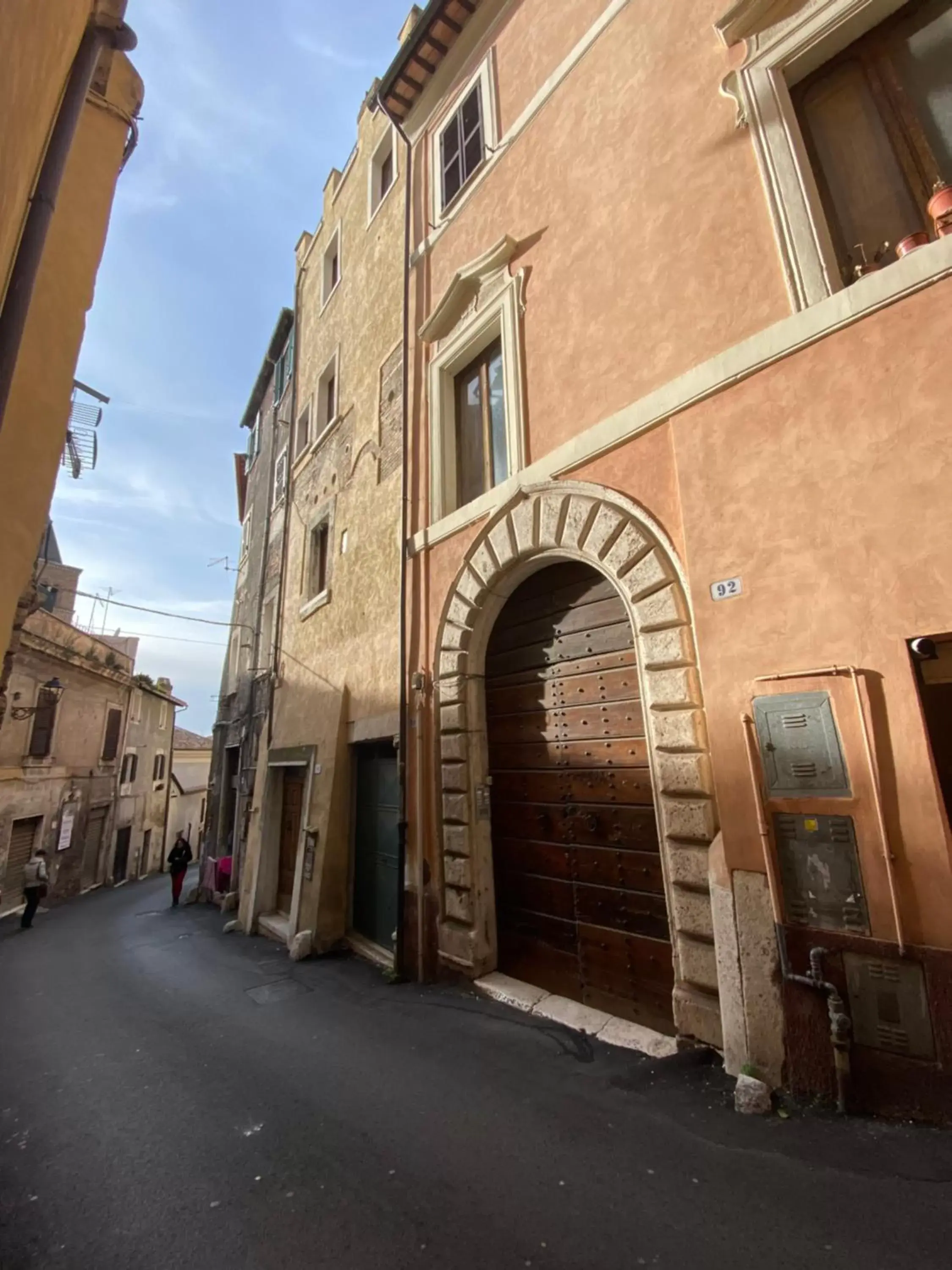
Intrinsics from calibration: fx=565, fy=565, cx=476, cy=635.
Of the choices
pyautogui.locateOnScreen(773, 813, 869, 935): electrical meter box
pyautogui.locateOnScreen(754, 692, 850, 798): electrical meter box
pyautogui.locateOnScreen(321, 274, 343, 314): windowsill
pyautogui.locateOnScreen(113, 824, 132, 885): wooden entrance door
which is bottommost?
pyautogui.locateOnScreen(113, 824, 132, 885): wooden entrance door

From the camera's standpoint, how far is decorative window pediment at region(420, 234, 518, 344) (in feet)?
19.1

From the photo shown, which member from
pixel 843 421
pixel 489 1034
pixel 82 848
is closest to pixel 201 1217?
pixel 489 1034

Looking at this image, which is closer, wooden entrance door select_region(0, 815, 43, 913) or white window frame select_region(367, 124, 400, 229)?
white window frame select_region(367, 124, 400, 229)

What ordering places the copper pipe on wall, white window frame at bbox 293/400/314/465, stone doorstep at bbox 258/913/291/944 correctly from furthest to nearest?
1. white window frame at bbox 293/400/314/465
2. stone doorstep at bbox 258/913/291/944
3. the copper pipe on wall

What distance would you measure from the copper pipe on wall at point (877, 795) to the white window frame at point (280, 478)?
12.0m

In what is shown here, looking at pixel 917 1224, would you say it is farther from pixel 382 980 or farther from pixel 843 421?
pixel 382 980

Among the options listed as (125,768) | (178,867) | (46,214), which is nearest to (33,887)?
(178,867)

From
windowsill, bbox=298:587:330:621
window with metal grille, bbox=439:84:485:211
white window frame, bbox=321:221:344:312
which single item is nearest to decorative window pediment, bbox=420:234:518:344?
window with metal grille, bbox=439:84:485:211

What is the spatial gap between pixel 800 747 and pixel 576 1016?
2.64m

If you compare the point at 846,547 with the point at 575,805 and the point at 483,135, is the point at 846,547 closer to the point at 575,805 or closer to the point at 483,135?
the point at 575,805

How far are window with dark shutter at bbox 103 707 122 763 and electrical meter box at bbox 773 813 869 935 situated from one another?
2168cm

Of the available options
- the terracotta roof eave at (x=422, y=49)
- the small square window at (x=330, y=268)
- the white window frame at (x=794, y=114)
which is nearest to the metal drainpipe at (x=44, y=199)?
the white window frame at (x=794, y=114)

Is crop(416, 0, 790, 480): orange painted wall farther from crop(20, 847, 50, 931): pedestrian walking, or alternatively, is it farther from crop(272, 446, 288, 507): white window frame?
crop(20, 847, 50, 931): pedestrian walking

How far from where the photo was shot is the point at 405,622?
6426 millimetres
